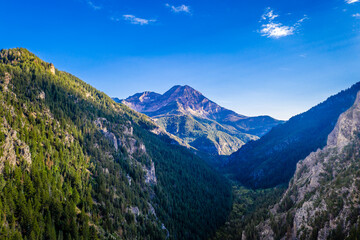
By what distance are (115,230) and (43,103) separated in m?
99.1

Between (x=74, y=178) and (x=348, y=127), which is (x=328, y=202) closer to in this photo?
(x=348, y=127)

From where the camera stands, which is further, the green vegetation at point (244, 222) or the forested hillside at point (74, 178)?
the green vegetation at point (244, 222)

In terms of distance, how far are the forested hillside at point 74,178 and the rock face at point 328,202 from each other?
2650 inches

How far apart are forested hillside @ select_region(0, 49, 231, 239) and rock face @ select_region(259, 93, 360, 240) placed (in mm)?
67314

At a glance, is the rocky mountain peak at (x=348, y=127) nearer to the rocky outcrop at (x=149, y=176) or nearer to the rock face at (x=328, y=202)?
the rock face at (x=328, y=202)

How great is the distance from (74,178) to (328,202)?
11691 cm

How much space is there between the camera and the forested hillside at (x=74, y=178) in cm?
7362

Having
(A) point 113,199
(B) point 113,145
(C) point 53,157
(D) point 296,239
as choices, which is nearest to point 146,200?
(A) point 113,199

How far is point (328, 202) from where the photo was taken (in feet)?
230

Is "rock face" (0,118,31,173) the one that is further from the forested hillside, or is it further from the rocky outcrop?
the rocky outcrop

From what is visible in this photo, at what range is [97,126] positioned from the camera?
6476 inches

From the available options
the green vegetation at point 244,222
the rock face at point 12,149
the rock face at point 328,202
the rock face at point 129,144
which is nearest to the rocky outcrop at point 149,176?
the rock face at point 129,144

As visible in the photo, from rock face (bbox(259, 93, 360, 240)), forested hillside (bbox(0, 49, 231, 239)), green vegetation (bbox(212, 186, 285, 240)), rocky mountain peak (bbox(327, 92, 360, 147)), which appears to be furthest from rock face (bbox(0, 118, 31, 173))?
rocky mountain peak (bbox(327, 92, 360, 147))

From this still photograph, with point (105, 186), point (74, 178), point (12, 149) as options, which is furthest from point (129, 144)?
point (12, 149)
